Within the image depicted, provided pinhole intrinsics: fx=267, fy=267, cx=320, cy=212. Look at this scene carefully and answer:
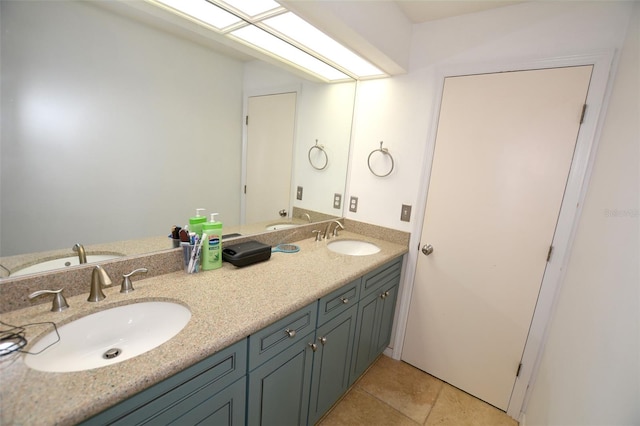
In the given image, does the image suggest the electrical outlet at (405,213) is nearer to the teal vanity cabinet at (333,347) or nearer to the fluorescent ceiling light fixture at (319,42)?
the teal vanity cabinet at (333,347)

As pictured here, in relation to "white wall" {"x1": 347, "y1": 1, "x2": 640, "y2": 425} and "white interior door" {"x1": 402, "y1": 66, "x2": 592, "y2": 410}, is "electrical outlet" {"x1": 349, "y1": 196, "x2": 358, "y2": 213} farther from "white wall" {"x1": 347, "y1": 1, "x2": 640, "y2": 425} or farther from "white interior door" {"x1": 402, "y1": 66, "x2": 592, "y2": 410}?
"white interior door" {"x1": 402, "y1": 66, "x2": 592, "y2": 410}

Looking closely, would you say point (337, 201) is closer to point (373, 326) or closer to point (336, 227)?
point (336, 227)

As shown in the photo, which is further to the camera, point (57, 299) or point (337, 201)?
point (337, 201)

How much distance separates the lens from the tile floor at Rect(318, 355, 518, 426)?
5.51ft

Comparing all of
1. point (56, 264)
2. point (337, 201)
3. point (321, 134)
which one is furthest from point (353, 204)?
point (56, 264)

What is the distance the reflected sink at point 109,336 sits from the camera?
31.4 inches

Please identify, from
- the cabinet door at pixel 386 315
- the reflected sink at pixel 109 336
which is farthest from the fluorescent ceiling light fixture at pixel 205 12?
the cabinet door at pixel 386 315

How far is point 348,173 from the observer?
2.30 metres

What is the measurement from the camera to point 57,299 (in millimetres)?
916

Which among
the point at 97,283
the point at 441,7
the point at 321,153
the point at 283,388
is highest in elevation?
the point at 441,7

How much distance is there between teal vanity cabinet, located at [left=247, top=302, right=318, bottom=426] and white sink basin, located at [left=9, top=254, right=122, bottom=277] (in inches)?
29.1

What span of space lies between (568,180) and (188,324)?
6.60 ft

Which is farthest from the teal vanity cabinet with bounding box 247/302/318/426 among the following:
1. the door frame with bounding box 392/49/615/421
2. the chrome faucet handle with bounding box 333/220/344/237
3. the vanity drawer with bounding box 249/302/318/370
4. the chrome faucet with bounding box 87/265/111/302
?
the door frame with bounding box 392/49/615/421

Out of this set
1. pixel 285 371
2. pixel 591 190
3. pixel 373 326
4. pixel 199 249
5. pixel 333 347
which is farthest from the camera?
pixel 373 326
